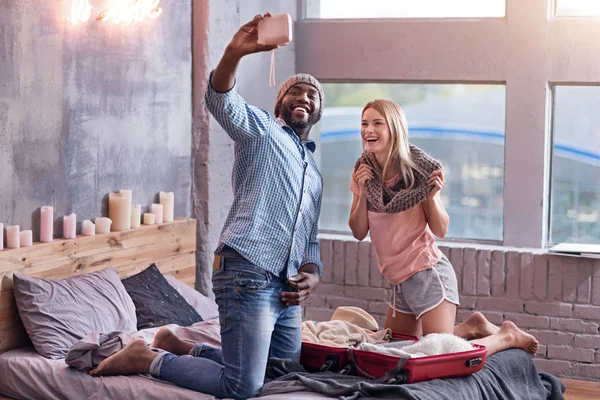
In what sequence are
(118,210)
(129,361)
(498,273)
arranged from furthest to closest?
(498,273)
(118,210)
(129,361)

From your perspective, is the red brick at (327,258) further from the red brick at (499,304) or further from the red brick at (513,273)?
the red brick at (513,273)

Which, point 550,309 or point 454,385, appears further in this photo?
point 550,309

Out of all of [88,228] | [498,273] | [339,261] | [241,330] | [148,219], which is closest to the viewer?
[241,330]

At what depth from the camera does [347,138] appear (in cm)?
605

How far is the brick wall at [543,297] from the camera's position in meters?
5.22

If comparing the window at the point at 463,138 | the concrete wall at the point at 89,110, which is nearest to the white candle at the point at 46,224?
the concrete wall at the point at 89,110

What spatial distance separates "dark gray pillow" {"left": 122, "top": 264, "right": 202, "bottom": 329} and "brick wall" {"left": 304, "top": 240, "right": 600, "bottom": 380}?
4.88 ft

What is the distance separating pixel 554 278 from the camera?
17.3 feet

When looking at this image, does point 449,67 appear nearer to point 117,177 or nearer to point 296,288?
point 117,177

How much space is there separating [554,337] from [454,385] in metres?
1.91

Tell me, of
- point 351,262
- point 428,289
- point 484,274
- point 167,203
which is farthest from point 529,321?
point 167,203

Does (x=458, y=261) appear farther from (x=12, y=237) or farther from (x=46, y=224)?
(x=12, y=237)

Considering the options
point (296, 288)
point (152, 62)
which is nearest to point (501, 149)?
point (152, 62)

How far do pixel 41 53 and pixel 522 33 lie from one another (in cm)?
285
